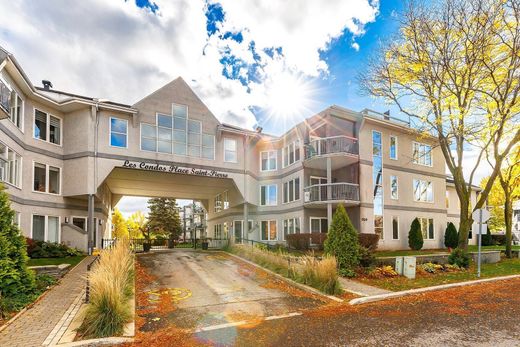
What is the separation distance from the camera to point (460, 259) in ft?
52.6

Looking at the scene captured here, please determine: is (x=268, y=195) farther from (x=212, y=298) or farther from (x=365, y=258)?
(x=212, y=298)

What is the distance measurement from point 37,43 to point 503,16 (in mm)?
20584

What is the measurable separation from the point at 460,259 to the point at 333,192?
29.0 ft

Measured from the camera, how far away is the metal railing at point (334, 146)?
22.5 meters

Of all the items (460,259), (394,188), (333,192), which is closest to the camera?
(460,259)

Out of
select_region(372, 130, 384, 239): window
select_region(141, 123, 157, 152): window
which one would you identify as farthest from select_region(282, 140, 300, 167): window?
select_region(141, 123, 157, 152): window

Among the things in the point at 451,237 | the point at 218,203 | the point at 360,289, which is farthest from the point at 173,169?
the point at 451,237

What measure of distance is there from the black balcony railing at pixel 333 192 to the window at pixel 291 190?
1.91 metres

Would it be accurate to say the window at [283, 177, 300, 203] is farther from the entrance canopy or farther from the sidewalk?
the sidewalk

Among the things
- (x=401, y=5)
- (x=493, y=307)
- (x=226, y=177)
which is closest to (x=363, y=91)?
(x=401, y=5)

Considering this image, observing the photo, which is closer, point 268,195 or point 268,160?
point 268,195

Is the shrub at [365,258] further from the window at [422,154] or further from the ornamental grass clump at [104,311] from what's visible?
the window at [422,154]

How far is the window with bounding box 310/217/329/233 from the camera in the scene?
24.5 metres

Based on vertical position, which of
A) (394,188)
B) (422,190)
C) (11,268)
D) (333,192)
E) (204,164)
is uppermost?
(204,164)
